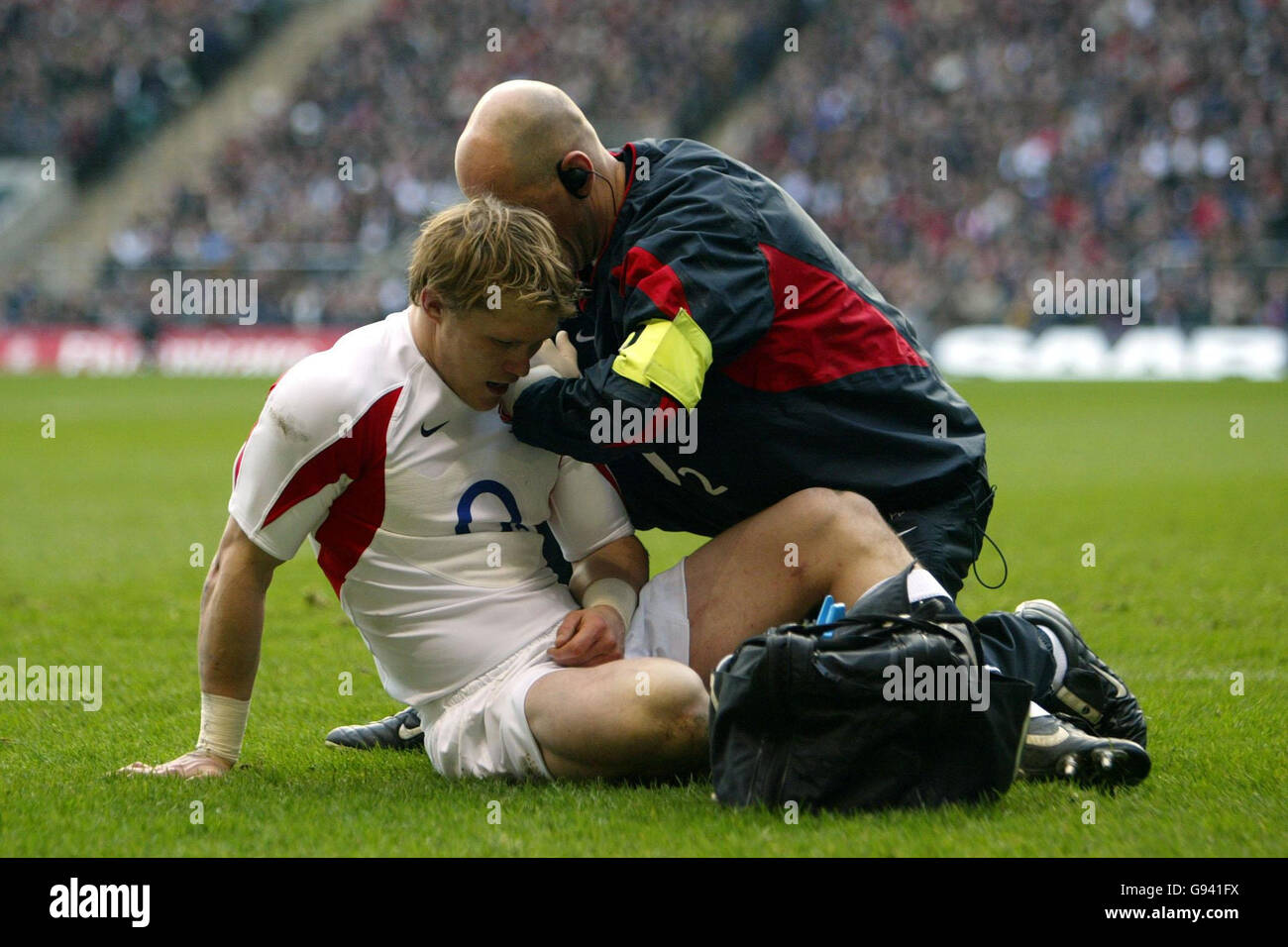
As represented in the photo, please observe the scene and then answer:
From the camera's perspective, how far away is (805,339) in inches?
160

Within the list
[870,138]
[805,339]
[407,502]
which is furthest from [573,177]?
[870,138]

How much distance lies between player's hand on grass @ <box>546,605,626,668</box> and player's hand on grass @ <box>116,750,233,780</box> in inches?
36.4

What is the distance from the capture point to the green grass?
10.6 feet

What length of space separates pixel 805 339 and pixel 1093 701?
4.19 ft

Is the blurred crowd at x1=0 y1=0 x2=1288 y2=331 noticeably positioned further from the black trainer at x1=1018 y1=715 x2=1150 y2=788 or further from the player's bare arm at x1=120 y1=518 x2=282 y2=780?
the player's bare arm at x1=120 y1=518 x2=282 y2=780

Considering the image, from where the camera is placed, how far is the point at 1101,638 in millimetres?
6246

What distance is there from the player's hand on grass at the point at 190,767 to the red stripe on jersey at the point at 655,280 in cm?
164

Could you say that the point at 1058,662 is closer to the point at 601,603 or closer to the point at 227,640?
the point at 601,603

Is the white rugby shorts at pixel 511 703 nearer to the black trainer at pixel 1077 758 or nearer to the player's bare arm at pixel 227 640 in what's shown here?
the player's bare arm at pixel 227 640

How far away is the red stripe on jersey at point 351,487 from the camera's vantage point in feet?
12.1

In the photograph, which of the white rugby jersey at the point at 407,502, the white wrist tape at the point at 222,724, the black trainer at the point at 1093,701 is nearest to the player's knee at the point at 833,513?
the white rugby jersey at the point at 407,502

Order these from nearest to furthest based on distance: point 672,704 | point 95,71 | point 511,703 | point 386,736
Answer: point 672,704 < point 511,703 < point 386,736 < point 95,71

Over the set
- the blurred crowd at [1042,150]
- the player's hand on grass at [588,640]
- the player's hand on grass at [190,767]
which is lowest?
the player's hand on grass at [190,767]
